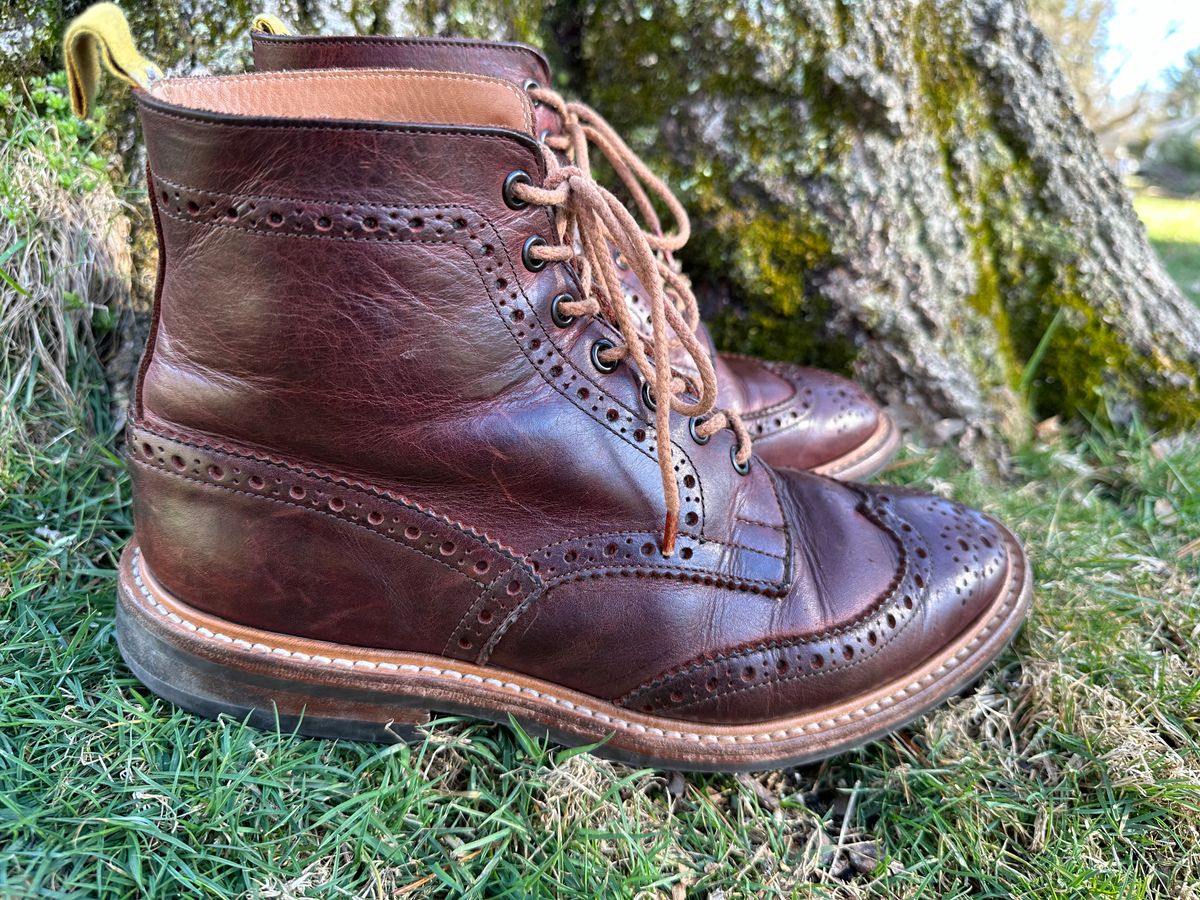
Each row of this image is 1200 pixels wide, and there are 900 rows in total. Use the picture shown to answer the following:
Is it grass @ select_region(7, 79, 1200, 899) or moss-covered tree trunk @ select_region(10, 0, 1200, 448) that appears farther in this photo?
moss-covered tree trunk @ select_region(10, 0, 1200, 448)

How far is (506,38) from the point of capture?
2607mm

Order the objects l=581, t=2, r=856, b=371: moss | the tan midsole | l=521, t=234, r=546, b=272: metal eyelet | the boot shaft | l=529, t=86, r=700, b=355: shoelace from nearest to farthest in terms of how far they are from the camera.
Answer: the boot shaft, l=521, t=234, r=546, b=272: metal eyelet, the tan midsole, l=529, t=86, r=700, b=355: shoelace, l=581, t=2, r=856, b=371: moss

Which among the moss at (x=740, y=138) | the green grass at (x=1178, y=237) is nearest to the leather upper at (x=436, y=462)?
the moss at (x=740, y=138)

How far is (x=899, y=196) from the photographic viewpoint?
269 centimetres

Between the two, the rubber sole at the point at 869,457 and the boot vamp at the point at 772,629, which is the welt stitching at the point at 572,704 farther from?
the rubber sole at the point at 869,457

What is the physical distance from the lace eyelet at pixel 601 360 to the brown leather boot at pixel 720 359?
625 mm

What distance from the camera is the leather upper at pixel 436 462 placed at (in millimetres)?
1247

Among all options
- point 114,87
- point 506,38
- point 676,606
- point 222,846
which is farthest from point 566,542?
point 506,38

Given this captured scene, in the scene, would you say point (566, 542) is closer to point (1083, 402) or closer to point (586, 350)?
point (586, 350)

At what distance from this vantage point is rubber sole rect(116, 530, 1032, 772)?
4.78ft

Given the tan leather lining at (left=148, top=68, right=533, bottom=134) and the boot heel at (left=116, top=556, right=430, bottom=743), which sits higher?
the tan leather lining at (left=148, top=68, right=533, bottom=134)

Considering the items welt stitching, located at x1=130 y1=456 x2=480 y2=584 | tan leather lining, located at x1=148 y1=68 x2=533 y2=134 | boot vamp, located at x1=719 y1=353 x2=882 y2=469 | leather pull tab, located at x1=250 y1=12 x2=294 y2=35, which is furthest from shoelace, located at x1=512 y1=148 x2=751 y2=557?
leather pull tab, located at x1=250 y1=12 x2=294 y2=35

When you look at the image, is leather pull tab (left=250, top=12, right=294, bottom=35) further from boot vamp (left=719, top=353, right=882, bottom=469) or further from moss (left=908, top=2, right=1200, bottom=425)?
moss (left=908, top=2, right=1200, bottom=425)

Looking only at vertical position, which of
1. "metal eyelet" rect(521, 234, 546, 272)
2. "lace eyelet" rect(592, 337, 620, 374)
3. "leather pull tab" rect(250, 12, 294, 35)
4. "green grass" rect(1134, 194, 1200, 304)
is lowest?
"green grass" rect(1134, 194, 1200, 304)
